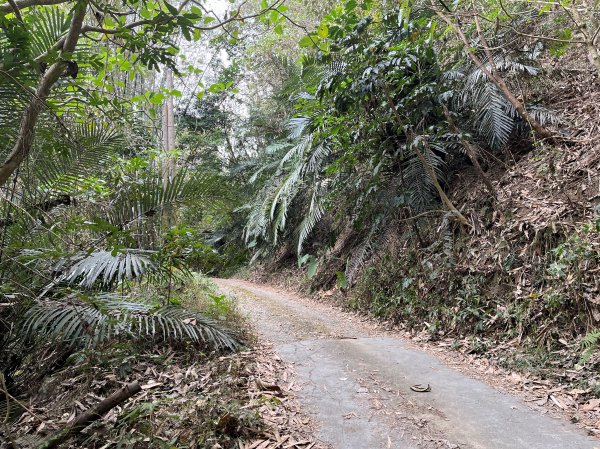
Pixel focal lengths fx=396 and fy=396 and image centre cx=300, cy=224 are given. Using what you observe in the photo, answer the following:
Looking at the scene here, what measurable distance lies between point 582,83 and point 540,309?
340 centimetres

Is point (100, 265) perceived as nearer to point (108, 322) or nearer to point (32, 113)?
point (108, 322)

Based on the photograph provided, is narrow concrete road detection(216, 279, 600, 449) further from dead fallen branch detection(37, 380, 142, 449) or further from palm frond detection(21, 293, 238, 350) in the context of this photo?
dead fallen branch detection(37, 380, 142, 449)

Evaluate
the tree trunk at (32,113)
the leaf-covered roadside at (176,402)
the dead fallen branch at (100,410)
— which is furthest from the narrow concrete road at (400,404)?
the tree trunk at (32,113)

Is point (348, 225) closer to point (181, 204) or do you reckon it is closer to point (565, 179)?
point (565, 179)

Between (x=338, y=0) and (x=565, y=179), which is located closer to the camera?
(x=565, y=179)

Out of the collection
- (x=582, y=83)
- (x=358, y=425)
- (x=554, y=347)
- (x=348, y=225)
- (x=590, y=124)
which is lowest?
(x=358, y=425)

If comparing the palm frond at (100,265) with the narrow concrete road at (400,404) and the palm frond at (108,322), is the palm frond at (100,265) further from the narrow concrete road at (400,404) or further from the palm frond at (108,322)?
the narrow concrete road at (400,404)

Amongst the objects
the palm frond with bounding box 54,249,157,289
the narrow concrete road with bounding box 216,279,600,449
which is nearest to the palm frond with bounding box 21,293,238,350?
the palm frond with bounding box 54,249,157,289

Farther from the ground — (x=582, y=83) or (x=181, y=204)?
(x=582, y=83)

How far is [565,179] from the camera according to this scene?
14.1 ft

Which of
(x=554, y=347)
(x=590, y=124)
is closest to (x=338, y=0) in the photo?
(x=590, y=124)

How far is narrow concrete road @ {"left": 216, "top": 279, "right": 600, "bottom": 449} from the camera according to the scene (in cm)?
236

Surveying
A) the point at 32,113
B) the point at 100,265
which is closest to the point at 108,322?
the point at 100,265

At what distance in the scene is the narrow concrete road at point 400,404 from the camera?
2.36m
